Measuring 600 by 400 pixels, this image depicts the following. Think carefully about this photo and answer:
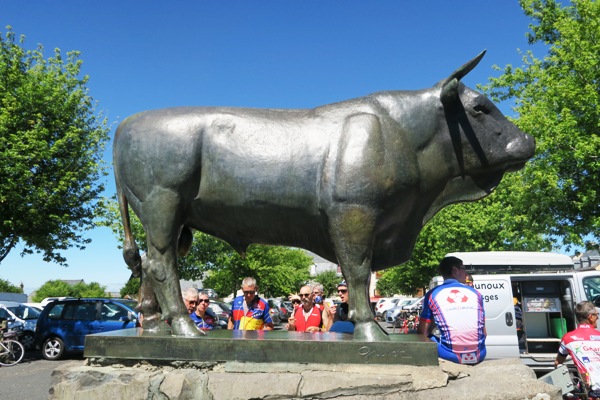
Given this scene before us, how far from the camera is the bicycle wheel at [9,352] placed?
12.8 m

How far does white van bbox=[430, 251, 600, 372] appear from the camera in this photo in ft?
33.0

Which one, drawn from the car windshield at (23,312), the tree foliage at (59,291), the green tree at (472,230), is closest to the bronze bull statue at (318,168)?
the car windshield at (23,312)

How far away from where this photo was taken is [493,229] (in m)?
27.0

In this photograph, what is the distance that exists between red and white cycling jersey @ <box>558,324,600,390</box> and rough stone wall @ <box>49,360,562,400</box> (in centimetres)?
233

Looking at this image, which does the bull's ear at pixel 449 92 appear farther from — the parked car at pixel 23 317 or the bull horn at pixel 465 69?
the parked car at pixel 23 317

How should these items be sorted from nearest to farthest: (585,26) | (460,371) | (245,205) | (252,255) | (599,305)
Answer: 1. (460,371)
2. (245,205)
3. (599,305)
4. (585,26)
5. (252,255)

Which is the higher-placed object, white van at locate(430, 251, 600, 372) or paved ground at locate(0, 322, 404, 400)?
white van at locate(430, 251, 600, 372)

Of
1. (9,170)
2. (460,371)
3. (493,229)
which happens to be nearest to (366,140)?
(460,371)

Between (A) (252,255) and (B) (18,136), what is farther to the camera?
(A) (252,255)

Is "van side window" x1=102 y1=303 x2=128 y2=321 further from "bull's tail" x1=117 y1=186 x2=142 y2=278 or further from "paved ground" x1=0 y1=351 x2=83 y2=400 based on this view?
"bull's tail" x1=117 y1=186 x2=142 y2=278

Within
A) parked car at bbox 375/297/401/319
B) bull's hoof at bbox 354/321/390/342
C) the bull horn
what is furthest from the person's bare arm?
Result: parked car at bbox 375/297/401/319

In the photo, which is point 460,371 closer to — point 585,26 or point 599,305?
point 599,305

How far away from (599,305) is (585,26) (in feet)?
28.2

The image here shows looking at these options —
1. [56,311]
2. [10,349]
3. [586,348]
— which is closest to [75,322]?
[56,311]
